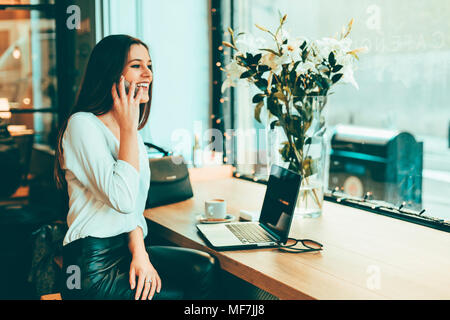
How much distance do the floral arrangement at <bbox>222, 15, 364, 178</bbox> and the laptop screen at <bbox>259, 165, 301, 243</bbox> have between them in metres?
0.15

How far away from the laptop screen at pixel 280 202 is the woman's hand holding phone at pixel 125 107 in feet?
1.64

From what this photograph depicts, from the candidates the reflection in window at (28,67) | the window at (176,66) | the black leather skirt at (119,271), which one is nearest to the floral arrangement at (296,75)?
the black leather skirt at (119,271)

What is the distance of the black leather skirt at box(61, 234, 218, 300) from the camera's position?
1.27 m

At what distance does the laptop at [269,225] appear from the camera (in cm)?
134

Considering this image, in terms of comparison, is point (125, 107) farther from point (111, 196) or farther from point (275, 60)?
point (275, 60)

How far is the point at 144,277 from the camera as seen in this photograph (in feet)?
4.27

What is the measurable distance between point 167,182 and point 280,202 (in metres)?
0.66

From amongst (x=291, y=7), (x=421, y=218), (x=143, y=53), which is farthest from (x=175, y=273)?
(x=291, y=7)

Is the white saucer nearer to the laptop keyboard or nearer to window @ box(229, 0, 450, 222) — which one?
the laptop keyboard

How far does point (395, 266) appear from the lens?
3.87 ft

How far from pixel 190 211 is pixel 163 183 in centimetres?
20

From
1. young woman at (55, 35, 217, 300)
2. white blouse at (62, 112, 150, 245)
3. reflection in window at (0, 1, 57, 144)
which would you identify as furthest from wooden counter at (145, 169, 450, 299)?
reflection in window at (0, 1, 57, 144)
